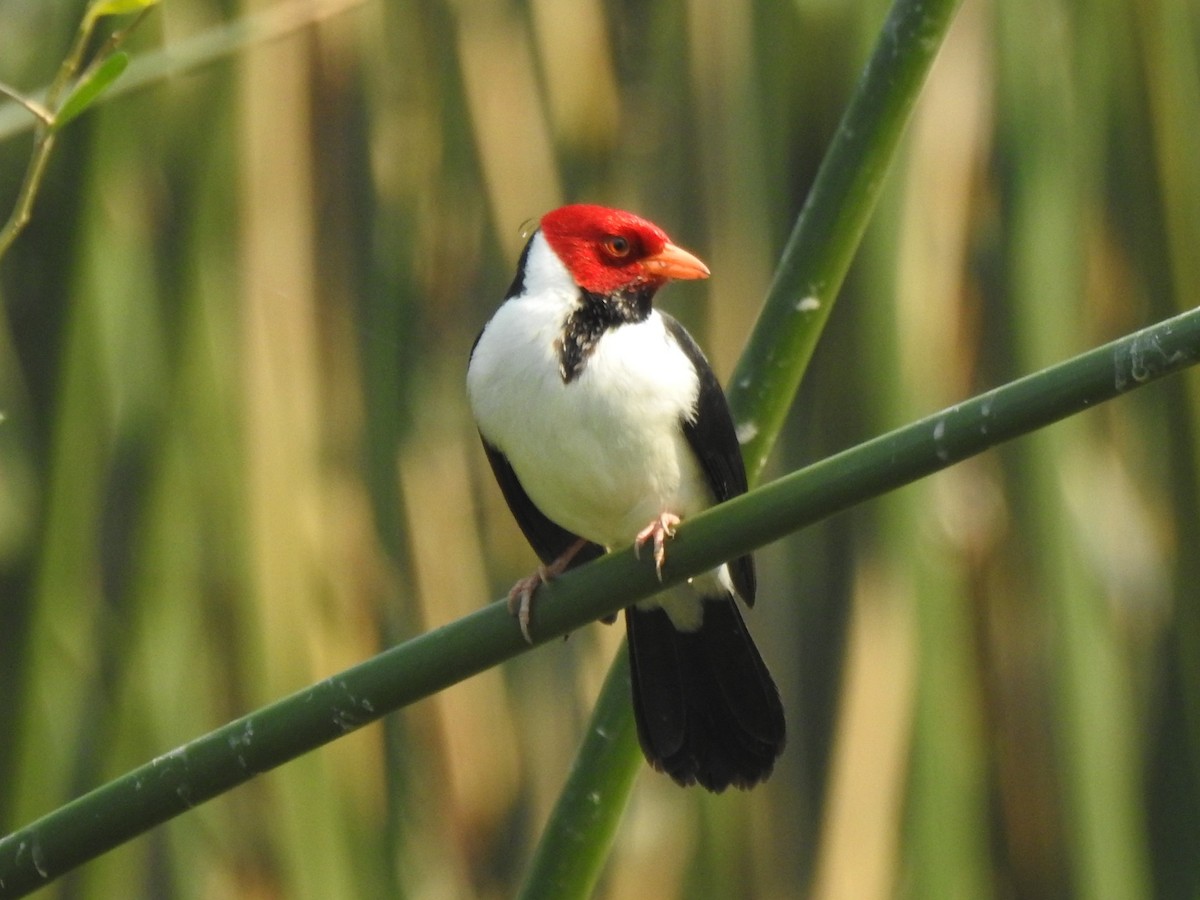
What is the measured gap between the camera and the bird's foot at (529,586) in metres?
1.31

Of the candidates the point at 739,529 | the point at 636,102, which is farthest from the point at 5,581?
the point at 739,529

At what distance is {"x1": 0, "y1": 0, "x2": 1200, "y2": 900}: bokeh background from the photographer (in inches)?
76.5

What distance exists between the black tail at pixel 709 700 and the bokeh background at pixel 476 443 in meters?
0.06

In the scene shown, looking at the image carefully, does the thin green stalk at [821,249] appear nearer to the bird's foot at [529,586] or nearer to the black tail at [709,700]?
the bird's foot at [529,586]

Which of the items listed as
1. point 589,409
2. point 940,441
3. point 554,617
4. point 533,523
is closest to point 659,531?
point 589,409

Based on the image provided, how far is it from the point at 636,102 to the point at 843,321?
416 millimetres

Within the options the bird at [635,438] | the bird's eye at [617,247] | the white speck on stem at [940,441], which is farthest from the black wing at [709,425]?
the white speck on stem at [940,441]

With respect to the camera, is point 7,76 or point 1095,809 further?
point 7,76

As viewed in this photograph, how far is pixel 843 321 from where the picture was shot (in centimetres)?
232

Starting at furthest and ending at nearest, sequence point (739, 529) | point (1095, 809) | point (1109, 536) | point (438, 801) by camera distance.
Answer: point (438, 801), point (1109, 536), point (1095, 809), point (739, 529)

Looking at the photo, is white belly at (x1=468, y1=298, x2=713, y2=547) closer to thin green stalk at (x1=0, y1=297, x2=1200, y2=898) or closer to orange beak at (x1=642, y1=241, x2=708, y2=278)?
orange beak at (x1=642, y1=241, x2=708, y2=278)

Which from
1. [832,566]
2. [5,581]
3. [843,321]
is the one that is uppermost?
[843,321]

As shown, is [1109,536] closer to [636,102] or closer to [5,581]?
[636,102]

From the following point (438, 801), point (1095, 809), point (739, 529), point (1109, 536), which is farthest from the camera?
point (438, 801)
